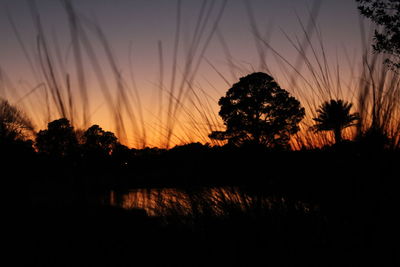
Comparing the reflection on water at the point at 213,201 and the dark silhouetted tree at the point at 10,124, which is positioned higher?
the dark silhouetted tree at the point at 10,124

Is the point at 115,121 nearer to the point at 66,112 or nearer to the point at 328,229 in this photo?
the point at 66,112

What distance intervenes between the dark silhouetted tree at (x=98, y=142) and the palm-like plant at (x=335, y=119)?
1.66 meters

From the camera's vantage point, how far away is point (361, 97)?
206 centimetres

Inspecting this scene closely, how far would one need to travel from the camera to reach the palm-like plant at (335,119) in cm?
224

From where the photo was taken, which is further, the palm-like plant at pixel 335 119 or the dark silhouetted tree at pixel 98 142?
the dark silhouetted tree at pixel 98 142

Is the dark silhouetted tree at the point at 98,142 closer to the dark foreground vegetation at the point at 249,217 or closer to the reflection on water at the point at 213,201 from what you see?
the dark foreground vegetation at the point at 249,217

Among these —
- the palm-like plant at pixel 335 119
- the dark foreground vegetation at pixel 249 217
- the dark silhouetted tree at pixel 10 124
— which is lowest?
the dark foreground vegetation at pixel 249 217

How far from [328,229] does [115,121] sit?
1.50 metres

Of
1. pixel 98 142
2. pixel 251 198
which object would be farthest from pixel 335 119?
pixel 98 142

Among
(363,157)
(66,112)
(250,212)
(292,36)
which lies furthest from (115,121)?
(363,157)

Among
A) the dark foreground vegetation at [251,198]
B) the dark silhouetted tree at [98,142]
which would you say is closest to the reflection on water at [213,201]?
the dark foreground vegetation at [251,198]

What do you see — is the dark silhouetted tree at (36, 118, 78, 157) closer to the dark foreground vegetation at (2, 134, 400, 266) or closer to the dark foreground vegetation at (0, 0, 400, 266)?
the dark foreground vegetation at (0, 0, 400, 266)

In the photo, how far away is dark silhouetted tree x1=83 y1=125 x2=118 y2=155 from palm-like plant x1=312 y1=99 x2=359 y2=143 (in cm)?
166

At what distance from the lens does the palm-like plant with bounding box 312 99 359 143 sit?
2.24m
